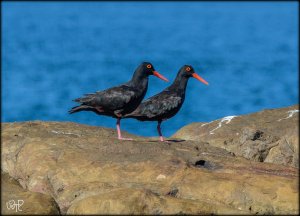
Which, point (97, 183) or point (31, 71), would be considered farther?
point (31, 71)

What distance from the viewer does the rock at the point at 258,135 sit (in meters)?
15.1

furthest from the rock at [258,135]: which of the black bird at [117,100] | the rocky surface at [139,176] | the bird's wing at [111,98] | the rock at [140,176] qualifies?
the bird's wing at [111,98]

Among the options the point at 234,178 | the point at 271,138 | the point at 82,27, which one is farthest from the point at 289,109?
the point at 82,27

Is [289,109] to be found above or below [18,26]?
below

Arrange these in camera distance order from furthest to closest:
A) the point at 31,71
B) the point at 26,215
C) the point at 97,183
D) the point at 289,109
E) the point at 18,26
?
the point at 18,26 → the point at 31,71 → the point at 289,109 → the point at 97,183 → the point at 26,215

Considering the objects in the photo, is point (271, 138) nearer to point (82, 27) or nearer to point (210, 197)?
point (210, 197)

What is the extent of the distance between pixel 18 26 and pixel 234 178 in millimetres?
163050

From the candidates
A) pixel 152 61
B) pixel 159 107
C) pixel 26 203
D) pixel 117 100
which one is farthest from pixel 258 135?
pixel 152 61

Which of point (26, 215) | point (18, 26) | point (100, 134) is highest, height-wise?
point (18, 26)

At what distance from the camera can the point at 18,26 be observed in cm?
17150

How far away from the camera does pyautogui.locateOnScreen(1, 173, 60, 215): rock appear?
11.6m

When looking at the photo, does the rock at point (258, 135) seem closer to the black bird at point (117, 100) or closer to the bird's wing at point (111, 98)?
the black bird at point (117, 100)

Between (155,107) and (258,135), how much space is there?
85.8 inches

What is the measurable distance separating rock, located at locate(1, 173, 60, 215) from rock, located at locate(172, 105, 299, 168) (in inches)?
187
